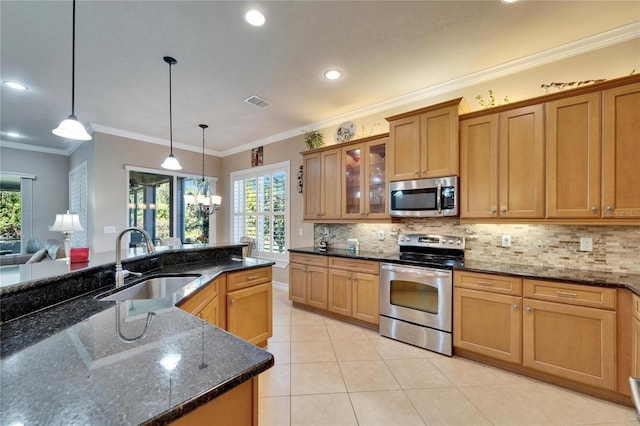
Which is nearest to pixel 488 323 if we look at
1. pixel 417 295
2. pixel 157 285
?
pixel 417 295

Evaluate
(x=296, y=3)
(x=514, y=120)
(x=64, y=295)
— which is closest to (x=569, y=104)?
(x=514, y=120)

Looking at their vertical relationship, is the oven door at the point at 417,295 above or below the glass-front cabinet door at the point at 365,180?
below

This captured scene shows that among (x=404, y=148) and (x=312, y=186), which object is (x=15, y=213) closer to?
(x=312, y=186)

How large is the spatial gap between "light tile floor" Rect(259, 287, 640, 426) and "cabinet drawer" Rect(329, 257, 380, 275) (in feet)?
2.62

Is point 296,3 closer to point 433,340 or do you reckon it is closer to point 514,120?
point 514,120

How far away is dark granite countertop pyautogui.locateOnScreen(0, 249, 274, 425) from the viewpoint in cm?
61

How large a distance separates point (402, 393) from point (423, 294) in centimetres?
100

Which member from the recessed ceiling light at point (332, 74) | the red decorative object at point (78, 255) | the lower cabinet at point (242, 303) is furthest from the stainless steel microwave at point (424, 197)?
the red decorative object at point (78, 255)

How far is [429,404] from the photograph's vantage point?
1935mm

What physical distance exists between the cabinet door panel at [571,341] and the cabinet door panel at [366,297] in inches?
54.0

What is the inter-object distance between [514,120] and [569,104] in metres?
0.38

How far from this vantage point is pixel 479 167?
2670mm

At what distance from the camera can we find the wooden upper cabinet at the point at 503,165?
2383mm

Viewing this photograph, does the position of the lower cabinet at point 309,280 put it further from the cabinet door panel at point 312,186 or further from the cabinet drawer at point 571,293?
the cabinet drawer at point 571,293
